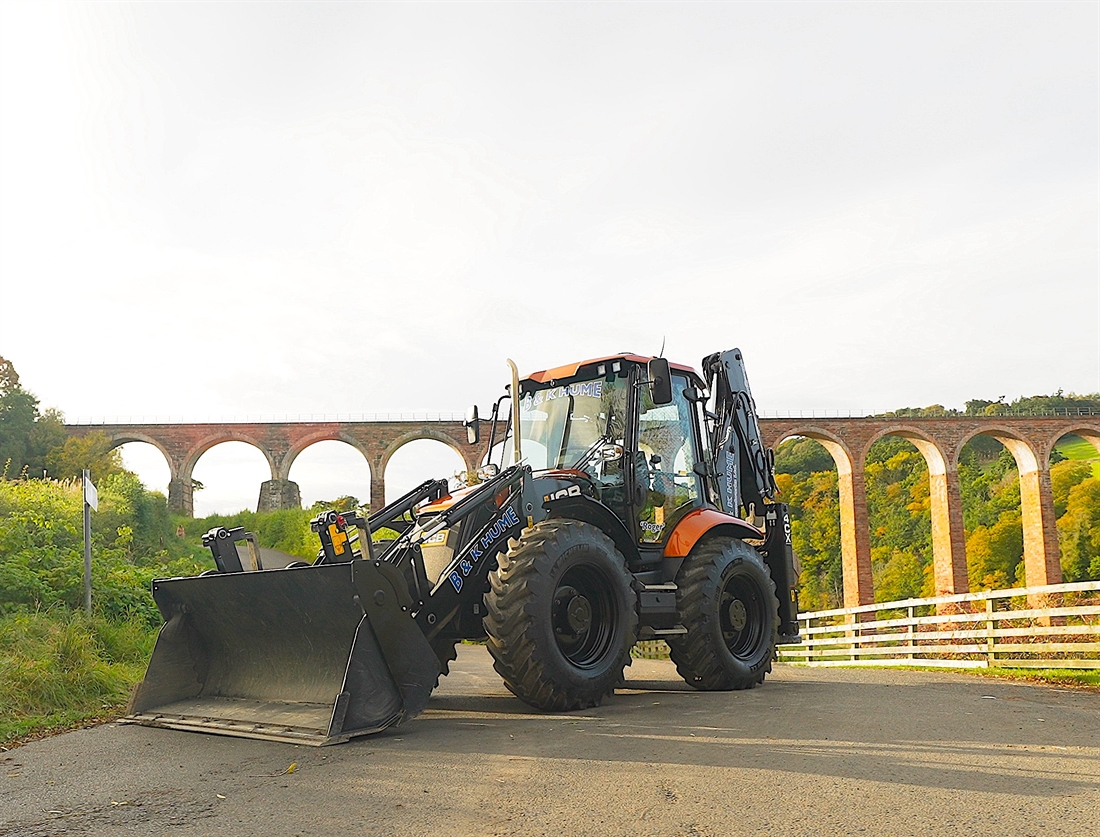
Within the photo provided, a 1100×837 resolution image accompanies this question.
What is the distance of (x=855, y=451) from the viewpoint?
36.1 meters

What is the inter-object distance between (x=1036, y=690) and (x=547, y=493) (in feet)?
13.3

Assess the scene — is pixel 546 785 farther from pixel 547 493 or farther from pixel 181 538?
pixel 181 538

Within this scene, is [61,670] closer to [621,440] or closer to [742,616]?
[621,440]

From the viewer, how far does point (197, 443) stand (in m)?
37.5

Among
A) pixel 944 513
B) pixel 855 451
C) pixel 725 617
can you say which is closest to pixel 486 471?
pixel 725 617

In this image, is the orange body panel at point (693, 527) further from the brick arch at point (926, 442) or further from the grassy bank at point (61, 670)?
the brick arch at point (926, 442)

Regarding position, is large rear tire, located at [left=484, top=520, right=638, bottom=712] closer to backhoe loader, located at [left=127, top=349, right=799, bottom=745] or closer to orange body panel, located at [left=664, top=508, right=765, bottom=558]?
backhoe loader, located at [left=127, top=349, right=799, bottom=745]

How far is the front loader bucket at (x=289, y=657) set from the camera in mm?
4645

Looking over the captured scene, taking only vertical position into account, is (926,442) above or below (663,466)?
above

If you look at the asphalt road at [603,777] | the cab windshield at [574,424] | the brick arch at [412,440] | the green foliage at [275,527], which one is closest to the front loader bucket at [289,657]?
the asphalt road at [603,777]

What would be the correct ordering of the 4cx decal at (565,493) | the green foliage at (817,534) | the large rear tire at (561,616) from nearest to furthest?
1. the large rear tire at (561,616)
2. the 4cx decal at (565,493)
3. the green foliage at (817,534)

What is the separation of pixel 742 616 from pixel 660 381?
2100mm

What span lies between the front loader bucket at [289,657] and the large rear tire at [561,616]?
1.90 ft

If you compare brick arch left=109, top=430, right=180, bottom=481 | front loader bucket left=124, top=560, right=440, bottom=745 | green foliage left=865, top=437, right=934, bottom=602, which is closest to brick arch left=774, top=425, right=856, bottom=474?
green foliage left=865, top=437, right=934, bottom=602
